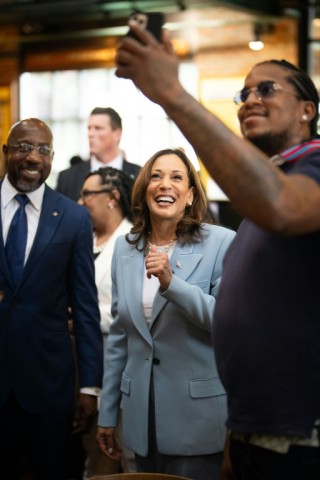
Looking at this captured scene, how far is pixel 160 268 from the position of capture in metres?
3.24

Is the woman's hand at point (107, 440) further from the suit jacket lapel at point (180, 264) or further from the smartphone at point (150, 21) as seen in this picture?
the smartphone at point (150, 21)

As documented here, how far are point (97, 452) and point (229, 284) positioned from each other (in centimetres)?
270

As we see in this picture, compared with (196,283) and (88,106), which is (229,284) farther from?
(88,106)

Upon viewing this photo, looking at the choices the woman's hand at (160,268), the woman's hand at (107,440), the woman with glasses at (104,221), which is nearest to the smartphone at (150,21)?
the woman's hand at (160,268)

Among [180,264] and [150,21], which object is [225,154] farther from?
[180,264]

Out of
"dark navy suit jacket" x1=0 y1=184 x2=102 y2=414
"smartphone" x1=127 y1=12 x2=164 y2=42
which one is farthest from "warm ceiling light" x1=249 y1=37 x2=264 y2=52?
"smartphone" x1=127 y1=12 x2=164 y2=42

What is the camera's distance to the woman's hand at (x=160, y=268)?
324cm

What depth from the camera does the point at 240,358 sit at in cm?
212

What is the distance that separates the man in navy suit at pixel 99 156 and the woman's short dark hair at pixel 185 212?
2352 millimetres

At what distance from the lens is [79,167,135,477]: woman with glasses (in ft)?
15.2

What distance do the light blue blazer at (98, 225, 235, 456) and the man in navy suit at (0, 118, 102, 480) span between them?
0.31 metres

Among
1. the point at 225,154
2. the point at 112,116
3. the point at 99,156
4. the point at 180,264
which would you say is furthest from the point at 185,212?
the point at 112,116

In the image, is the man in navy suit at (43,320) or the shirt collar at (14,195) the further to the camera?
the shirt collar at (14,195)

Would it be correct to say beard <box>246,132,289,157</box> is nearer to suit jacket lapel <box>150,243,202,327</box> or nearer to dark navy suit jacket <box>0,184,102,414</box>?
suit jacket lapel <box>150,243,202,327</box>
